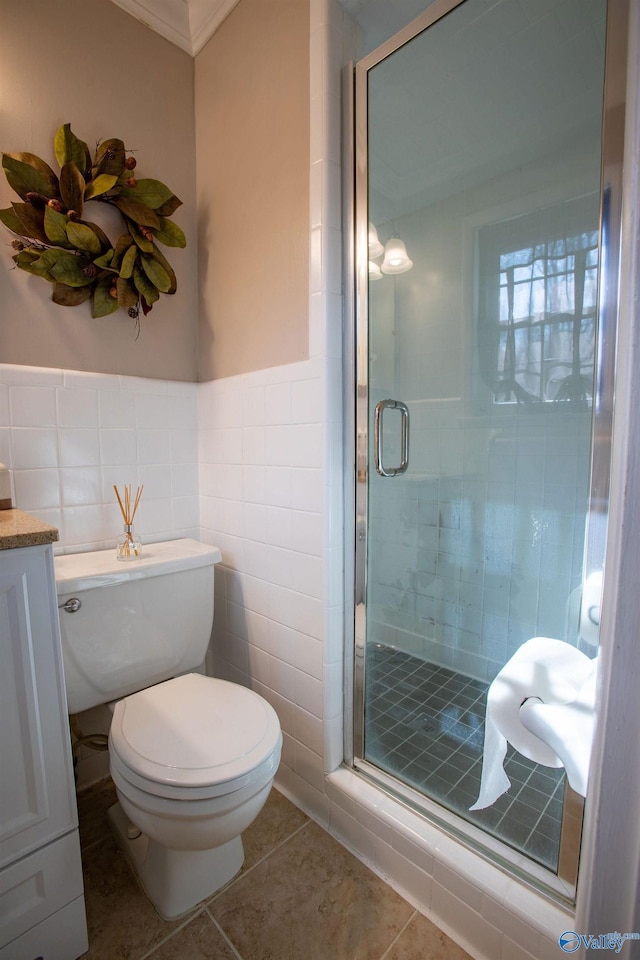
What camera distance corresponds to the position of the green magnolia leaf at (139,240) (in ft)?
4.42

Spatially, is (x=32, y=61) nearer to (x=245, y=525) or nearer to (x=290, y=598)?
(x=245, y=525)

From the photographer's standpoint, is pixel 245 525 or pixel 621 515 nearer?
pixel 621 515

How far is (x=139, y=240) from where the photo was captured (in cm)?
135

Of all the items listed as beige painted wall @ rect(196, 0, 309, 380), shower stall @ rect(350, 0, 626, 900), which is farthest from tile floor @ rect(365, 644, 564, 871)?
beige painted wall @ rect(196, 0, 309, 380)

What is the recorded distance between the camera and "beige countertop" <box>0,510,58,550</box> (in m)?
0.76

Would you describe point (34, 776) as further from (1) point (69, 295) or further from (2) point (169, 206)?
(2) point (169, 206)

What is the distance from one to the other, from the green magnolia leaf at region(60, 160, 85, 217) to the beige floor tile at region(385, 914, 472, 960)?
2.02 meters

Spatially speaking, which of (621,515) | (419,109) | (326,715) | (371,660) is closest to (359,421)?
(371,660)

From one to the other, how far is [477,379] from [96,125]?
4.89ft

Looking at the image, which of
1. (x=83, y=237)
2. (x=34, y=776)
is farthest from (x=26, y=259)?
(x=34, y=776)

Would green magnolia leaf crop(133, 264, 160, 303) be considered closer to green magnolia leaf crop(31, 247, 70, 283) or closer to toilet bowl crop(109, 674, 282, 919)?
green magnolia leaf crop(31, 247, 70, 283)

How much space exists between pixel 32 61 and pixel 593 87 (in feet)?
4.84

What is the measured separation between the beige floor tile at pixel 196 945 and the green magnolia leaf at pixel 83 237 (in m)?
1.75

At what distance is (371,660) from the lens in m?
1.33
